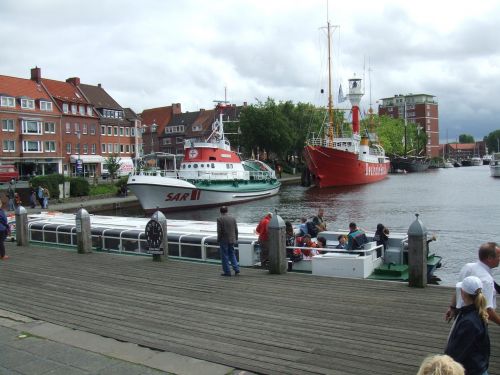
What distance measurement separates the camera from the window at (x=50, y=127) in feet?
237

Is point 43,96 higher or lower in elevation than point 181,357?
higher

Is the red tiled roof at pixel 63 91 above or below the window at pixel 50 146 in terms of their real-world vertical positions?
above

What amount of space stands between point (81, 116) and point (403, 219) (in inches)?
2245

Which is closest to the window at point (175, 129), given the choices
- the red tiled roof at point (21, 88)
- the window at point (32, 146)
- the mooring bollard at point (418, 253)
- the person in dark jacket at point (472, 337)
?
the red tiled roof at point (21, 88)

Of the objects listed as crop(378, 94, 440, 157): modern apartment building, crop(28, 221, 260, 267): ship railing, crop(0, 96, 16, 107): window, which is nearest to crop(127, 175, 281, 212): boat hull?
crop(28, 221, 260, 267): ship railing

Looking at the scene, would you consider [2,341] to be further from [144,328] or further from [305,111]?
[305,111]

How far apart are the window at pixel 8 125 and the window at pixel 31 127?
1.43m

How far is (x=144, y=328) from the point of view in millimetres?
8234

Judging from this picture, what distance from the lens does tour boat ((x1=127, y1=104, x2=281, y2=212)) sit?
156 ft

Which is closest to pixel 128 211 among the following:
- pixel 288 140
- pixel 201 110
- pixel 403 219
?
pixel 403 219

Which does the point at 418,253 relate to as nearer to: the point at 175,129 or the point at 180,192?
the point at 180,192

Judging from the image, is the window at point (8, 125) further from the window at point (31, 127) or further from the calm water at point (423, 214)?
the calm water at point (423, 214)

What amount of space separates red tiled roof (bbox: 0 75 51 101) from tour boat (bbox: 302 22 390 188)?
38.1 meters

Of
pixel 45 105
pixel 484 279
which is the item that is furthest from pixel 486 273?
pixel 45 105
